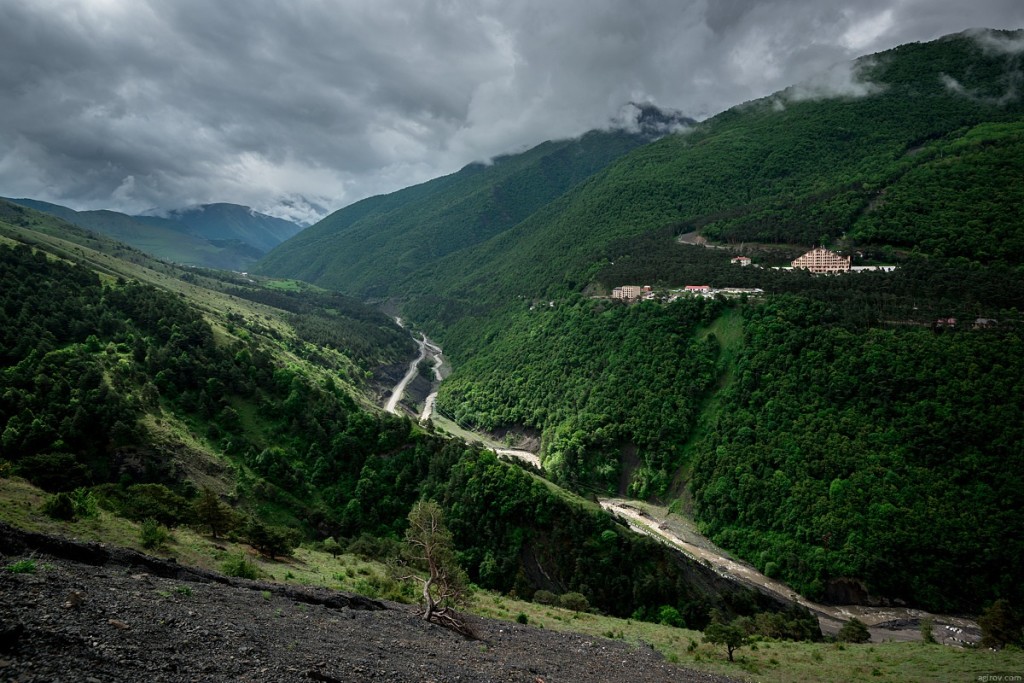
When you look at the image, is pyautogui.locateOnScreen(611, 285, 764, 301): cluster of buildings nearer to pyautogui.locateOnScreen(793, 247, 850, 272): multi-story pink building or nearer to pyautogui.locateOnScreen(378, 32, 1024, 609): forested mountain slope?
pyautogui.locateOnScreen(378, 32, 1024, 609): forested mountain slope

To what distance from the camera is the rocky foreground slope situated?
43.9 feet

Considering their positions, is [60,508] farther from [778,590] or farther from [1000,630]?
[778,590]

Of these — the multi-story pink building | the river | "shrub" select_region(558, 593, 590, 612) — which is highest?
the multi-story pink building

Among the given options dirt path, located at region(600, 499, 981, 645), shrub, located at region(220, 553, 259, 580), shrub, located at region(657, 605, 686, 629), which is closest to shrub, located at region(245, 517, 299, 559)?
shrub, located at region(220, 553, 259, 580)

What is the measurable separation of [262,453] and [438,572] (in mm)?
44611

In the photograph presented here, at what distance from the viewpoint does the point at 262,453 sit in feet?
214

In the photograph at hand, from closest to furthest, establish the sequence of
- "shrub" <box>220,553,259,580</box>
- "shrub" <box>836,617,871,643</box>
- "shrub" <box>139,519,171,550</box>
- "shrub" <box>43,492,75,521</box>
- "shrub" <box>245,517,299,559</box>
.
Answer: "shrub" <box>43,492,75,521</box> → "shrub" <box>139,519,171,550</box> → "shrub" <box>220,553,259,580</box> → "shrub" <box>245,517,299,559</box> → "shrub" <box>836,617,871,643</box>

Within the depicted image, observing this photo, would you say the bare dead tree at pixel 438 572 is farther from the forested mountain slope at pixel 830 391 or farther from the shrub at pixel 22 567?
the forested mountain slope at pixel 830 391

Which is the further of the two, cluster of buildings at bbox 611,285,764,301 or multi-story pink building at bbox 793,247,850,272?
multi-story pink building at bbox 793,247,850,272

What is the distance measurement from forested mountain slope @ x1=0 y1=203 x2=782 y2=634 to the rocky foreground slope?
758 inches

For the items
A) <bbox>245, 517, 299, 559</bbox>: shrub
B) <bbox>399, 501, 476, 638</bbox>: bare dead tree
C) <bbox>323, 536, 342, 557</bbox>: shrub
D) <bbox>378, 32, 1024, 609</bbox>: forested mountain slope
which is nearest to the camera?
<bbox>399, 501, 476, 638</bbox>: bare dead tree

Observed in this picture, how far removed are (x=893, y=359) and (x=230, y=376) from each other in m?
113

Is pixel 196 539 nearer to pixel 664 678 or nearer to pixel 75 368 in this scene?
pixel 664 678

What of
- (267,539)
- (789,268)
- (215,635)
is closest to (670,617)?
(267,539)
